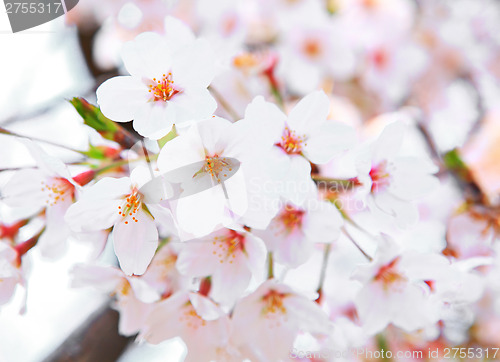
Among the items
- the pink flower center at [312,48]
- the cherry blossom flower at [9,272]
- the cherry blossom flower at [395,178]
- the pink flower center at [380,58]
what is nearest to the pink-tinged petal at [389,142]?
the cherry blossom flower at [395,178]

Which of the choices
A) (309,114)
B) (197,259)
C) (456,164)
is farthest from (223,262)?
(456,164)

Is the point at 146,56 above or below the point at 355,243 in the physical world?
above

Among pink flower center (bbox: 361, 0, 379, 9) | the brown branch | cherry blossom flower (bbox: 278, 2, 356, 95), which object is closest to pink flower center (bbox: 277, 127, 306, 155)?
the brown branch

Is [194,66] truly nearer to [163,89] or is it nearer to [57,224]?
[163,89]

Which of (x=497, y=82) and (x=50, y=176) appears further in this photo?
(x=497, y=82)

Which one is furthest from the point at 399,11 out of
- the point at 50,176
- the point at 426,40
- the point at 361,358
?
the point at 50,176

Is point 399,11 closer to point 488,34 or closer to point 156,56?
point 488,34

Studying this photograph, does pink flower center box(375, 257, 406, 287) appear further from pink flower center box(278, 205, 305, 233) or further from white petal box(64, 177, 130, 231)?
white petal box(64, 177, 130, 231)
